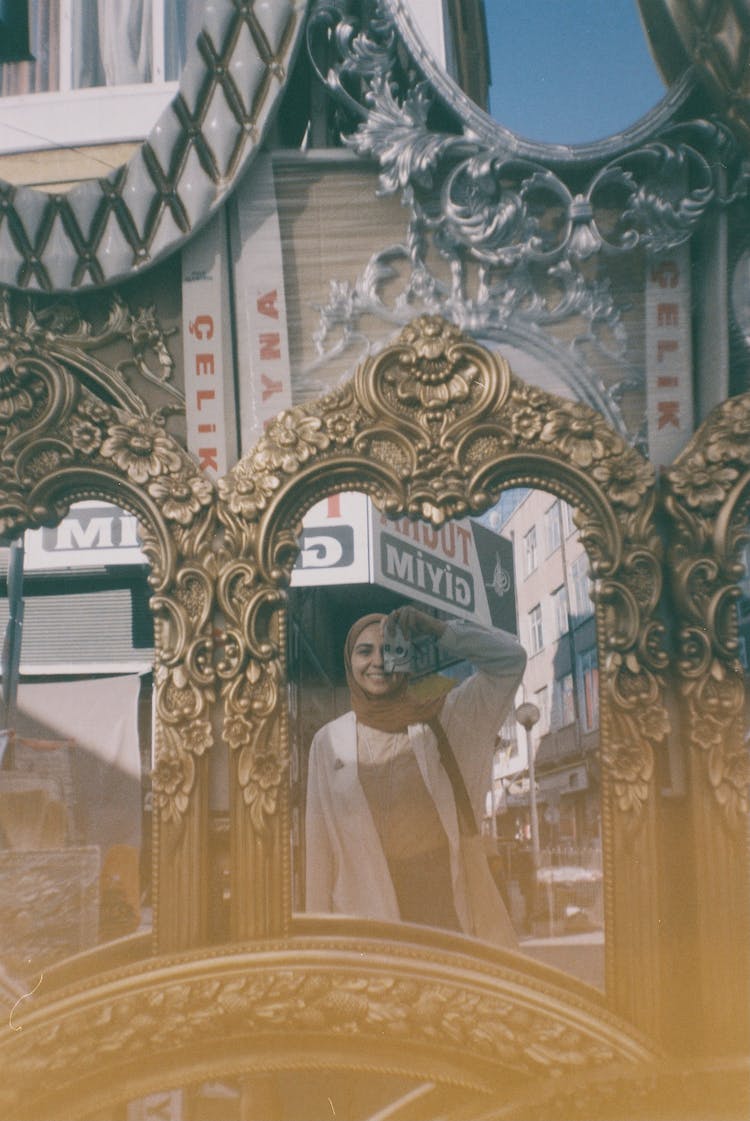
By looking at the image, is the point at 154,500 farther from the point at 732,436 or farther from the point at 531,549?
the point at 732,436

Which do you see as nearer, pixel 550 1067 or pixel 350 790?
pixel 550 1067

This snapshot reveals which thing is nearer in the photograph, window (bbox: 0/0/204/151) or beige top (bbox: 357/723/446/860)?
beige top (bbox: 357/723/446/860)

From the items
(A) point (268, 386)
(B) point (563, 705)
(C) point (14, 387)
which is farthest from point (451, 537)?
(C) point (14, 387)

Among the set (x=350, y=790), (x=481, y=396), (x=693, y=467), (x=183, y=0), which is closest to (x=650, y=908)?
(x=350, y=790)

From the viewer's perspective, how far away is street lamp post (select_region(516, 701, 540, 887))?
288 centimetres

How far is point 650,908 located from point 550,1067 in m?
0.48

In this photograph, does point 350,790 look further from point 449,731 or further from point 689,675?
point 689,675

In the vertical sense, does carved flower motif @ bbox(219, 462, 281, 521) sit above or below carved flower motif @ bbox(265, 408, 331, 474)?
below

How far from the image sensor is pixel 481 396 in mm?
3057

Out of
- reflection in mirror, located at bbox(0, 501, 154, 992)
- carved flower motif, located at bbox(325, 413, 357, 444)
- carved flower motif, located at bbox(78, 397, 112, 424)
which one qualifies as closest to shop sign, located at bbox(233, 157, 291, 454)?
carved flower motif, located at bbox(325, 413, 357, 444)

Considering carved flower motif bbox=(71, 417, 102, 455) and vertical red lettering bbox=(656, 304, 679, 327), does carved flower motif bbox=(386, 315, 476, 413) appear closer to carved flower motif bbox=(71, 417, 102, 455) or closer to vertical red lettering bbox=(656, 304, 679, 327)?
vertical red lettering bbox=(656, 304, 679, 327)

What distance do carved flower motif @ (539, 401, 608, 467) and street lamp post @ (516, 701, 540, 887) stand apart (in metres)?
0.69

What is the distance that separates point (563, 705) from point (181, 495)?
3.93 ft

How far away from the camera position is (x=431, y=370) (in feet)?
10.0
